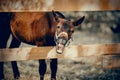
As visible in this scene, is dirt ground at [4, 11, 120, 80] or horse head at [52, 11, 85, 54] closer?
horse head at [52, 11, 85, 54]

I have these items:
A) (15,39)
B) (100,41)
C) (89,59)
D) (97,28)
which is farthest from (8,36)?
(97,28)

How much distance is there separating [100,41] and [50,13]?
402 cm

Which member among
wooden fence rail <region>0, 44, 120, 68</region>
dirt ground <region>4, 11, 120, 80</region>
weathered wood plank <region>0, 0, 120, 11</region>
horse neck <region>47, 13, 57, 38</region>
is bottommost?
dirt ground <region>4, 11, 120, 80</region>

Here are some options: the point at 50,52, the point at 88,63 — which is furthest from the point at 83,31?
the point at 50,52

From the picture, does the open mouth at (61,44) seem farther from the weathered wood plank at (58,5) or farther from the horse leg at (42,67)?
the horse leg at (42,67)

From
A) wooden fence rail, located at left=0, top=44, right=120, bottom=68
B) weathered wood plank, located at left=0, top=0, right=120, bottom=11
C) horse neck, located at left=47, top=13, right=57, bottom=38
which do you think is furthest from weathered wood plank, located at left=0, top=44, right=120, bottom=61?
weathered wood plank, located at left=0, top=0, right=120, bottom=11

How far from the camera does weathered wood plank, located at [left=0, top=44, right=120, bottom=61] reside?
4066 mm

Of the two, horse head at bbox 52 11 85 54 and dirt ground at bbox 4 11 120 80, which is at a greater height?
horse head at bbox 52 11 85 54

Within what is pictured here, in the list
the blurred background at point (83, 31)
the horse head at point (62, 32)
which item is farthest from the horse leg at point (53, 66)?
the horse head at point (62, 32)

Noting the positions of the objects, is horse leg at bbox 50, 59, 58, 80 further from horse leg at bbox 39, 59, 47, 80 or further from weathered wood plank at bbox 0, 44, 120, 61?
weathered wood plank at bbox 0, 44, 120, 61

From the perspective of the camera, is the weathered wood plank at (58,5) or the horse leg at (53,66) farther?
the horse leg at (53,66)

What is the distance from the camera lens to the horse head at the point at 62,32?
13.6ft

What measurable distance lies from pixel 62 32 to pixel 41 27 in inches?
14.1

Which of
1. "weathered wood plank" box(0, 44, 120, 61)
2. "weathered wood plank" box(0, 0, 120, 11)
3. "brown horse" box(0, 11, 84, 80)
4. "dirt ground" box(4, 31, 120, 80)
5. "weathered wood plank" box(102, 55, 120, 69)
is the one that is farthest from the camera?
"dirt ground" box(4, 31, 120, 80)
